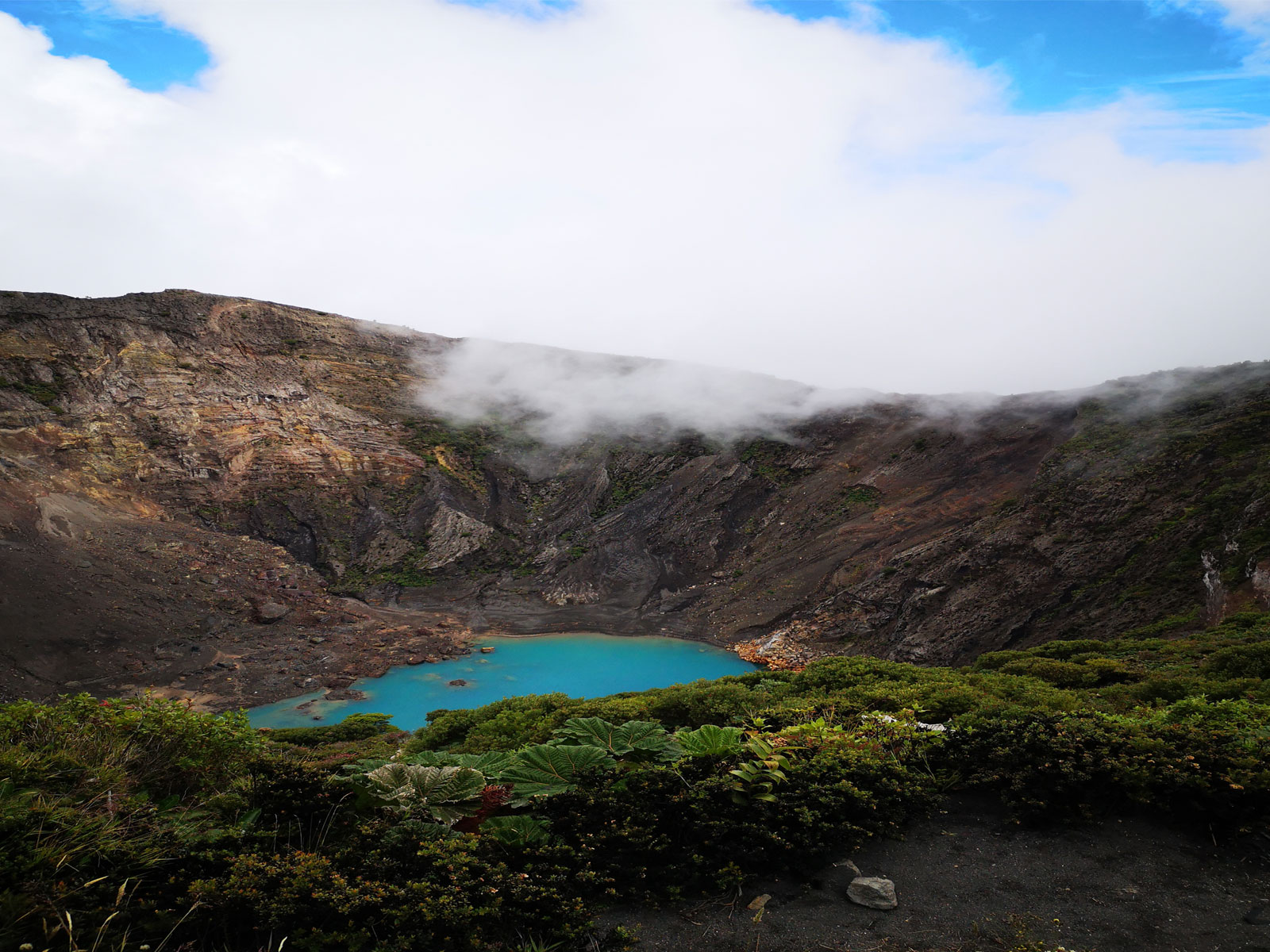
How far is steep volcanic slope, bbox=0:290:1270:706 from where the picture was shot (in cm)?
2430

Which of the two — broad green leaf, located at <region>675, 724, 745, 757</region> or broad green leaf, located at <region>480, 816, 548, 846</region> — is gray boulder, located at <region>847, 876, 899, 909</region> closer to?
broad green leaf, located at <region>675, 724, 745, 757</region>

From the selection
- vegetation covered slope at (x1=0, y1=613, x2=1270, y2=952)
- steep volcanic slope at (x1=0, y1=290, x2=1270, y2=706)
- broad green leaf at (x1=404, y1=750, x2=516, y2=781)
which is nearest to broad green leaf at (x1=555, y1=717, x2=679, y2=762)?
vegetation covered slope at (x1=0, y1=613, x2=1270, y2=952)

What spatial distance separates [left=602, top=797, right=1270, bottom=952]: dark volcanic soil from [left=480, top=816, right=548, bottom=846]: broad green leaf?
70 centimetres

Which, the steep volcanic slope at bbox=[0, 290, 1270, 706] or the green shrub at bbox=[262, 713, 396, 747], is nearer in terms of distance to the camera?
the green shrub at bbox=[262, 713, 396, 747]

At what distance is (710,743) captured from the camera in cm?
547

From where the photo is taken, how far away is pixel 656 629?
3419cm

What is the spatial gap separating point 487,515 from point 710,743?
146ft

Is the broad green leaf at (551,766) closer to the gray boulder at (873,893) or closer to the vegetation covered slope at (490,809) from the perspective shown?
the vegetation covered slope at (490,809)

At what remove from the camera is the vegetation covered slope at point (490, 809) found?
3318 millimetres

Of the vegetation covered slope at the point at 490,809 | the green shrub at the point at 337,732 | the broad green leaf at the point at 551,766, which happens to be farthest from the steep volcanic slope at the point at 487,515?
the broad green leaf at the point at 551,766

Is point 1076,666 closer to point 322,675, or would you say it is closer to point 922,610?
point 922,610

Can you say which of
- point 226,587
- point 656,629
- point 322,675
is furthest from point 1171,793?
point 226,587

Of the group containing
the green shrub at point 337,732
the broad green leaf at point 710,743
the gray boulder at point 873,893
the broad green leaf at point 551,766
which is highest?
the broad green leaf at point 710,743

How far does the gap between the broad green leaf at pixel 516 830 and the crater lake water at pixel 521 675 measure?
18786mm
